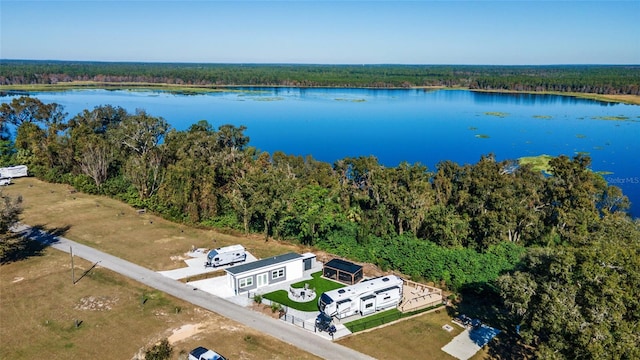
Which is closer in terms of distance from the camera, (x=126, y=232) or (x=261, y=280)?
(x=261, y=280)

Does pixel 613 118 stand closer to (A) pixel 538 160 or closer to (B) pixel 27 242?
(A) pixel 538 160

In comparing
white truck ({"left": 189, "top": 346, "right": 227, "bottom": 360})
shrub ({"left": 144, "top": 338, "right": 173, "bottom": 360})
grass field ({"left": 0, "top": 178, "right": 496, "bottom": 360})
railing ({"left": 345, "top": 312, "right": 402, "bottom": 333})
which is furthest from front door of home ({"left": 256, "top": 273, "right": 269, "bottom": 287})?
shrub ({"left": 144, "top": 338, "right": 173, "bottom": 360})

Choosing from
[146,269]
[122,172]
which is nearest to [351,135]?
[122,172]

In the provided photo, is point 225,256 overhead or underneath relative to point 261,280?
overhead

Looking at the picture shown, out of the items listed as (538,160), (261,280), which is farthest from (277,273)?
(538,160)

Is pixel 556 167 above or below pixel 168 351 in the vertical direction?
above

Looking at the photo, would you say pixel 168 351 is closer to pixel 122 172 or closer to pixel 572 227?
pixel 572 227
